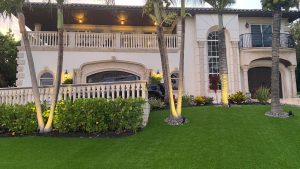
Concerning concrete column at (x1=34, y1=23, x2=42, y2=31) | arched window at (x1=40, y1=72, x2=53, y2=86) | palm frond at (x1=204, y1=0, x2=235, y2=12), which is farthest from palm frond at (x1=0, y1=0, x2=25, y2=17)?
concrete column at (x1=34, y1=23, x2=42, y2=31)

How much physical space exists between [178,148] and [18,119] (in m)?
5.80

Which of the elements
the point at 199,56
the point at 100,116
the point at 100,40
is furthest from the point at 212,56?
the point at 100,116

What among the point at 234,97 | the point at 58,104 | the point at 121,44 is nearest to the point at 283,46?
the point at 234,97

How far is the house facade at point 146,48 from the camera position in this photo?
1801 cm

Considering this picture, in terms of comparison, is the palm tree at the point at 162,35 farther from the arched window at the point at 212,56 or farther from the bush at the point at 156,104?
the arched window at the point at 212,56

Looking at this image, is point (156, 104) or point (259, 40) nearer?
point (156, 104)

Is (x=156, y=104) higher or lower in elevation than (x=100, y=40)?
lower

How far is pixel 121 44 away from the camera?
18.6m

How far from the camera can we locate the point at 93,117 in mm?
10070

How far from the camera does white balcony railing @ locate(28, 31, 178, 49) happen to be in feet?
58.6

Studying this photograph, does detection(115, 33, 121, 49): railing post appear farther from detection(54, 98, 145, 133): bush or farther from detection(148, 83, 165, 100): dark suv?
detection(54, 98, 145, 133): bush

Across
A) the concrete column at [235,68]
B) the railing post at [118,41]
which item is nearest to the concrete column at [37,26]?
the railing post at [118,41]

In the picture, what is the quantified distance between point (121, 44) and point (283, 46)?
36.1 feet

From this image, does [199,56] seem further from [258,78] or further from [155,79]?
[258,78]
